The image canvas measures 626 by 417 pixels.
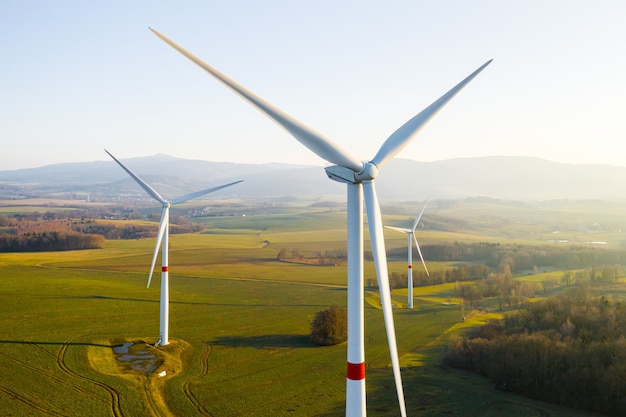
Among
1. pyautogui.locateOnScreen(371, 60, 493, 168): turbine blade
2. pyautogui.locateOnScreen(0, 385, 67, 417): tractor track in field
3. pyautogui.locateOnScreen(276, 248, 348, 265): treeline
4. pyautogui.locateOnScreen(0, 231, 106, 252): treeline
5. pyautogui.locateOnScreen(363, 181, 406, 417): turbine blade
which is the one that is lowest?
pyautogui.locateOnScreen(0, 385, 67, 417): tractor track in field

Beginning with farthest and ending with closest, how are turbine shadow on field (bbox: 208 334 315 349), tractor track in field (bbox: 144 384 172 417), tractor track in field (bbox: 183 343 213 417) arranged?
turbine shadow on field (bbox: 208 334 315 349) → tractor track in field (bbox: 183 343 213 417) → tractor track in field (bbox: 144 384 172 417)

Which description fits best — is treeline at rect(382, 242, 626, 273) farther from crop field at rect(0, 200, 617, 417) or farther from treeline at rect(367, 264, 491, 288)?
crop field at rect(0, 200, 617, 417)

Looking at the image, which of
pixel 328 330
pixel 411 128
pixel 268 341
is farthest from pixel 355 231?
pixel 268 341

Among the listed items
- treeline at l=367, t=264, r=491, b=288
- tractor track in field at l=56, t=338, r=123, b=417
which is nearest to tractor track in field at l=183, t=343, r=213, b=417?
tractor track in field at l=56, t=338, r=123, b=417

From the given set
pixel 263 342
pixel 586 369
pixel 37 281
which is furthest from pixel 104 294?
pixel 586 369

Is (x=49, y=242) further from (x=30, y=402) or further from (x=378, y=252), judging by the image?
(x=378, y=252)
